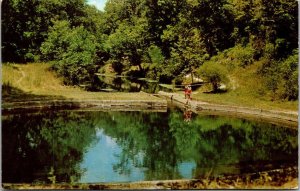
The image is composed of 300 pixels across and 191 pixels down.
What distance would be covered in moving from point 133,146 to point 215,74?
442 inches

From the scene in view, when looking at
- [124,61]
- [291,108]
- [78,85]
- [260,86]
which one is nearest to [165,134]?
[291,108]

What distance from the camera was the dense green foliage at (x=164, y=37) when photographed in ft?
72.1

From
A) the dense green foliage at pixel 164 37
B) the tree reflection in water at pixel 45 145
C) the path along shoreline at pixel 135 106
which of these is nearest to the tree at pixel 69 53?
the dense green foliage at pixel 164 37

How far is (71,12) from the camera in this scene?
134ft

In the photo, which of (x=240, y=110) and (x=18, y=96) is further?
(x=18, y=96)

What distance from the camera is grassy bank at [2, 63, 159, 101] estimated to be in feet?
72.7

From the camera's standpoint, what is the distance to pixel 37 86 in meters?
24.9

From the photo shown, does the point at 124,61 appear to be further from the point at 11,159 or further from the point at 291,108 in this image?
the point at 11,159

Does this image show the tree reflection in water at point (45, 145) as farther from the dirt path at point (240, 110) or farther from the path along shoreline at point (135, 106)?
the dirt path at point (240, 110)

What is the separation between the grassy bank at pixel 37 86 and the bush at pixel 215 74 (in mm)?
3423

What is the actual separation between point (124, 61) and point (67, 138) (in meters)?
26.2

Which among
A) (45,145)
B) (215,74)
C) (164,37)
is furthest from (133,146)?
(164,37)

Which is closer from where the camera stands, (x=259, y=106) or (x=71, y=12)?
(x=259, y=106)

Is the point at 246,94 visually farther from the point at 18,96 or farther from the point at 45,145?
the point at 45,145
